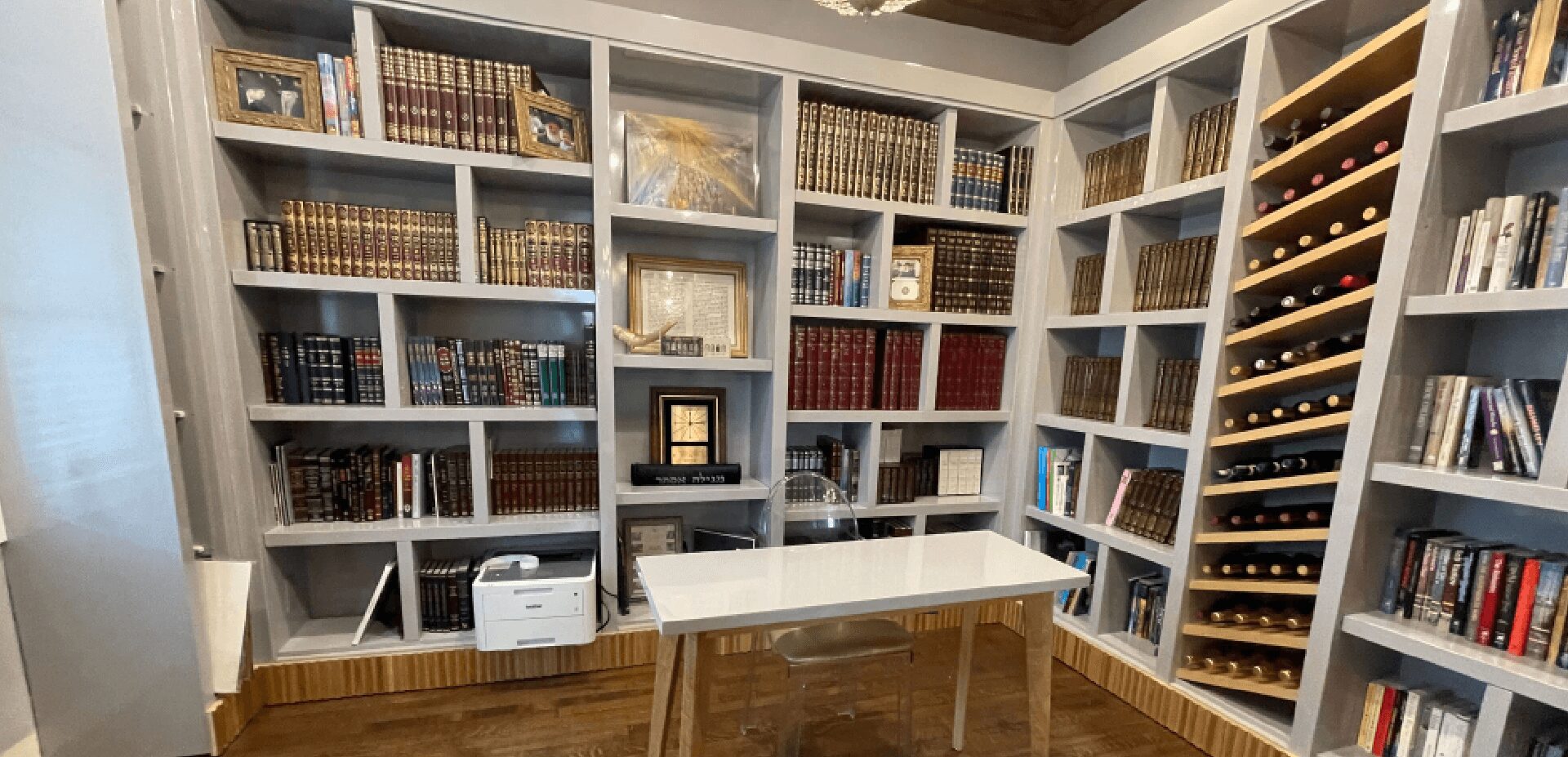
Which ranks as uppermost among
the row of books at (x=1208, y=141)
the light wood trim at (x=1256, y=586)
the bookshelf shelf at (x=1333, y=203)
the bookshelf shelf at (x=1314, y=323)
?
the row of books at (x=1208, y=141)

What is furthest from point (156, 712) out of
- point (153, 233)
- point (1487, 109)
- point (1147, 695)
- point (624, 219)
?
point (1487, 109)

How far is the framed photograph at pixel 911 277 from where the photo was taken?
7.52 feet

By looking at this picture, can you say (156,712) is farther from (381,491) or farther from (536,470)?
(536,470)

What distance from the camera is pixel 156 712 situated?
1.56 metres

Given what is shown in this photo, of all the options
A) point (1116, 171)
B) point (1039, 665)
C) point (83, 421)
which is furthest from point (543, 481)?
point (1116, 171)

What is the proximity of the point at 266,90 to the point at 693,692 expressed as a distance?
2203 mm

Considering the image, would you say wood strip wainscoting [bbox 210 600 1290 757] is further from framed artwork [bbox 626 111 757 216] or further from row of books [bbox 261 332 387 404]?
framed artwork [bbox 626 111 757 216]

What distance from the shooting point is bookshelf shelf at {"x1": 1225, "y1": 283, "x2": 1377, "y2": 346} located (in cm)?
146

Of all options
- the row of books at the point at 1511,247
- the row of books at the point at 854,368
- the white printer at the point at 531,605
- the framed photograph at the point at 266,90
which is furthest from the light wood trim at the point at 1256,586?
the framed photograph at the point at 266,90

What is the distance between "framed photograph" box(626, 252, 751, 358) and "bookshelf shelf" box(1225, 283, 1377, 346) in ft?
5.69

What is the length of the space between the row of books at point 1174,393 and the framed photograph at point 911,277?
35.6 inches

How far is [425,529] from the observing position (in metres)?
1.93

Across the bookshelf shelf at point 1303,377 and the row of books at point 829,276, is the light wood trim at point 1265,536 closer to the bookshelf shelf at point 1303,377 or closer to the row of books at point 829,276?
the bookshelf shelf at point 1303,377

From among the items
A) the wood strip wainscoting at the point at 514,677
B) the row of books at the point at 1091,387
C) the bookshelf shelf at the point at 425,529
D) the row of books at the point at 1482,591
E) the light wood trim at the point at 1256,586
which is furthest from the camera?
the row of books at the point at 1091,387
